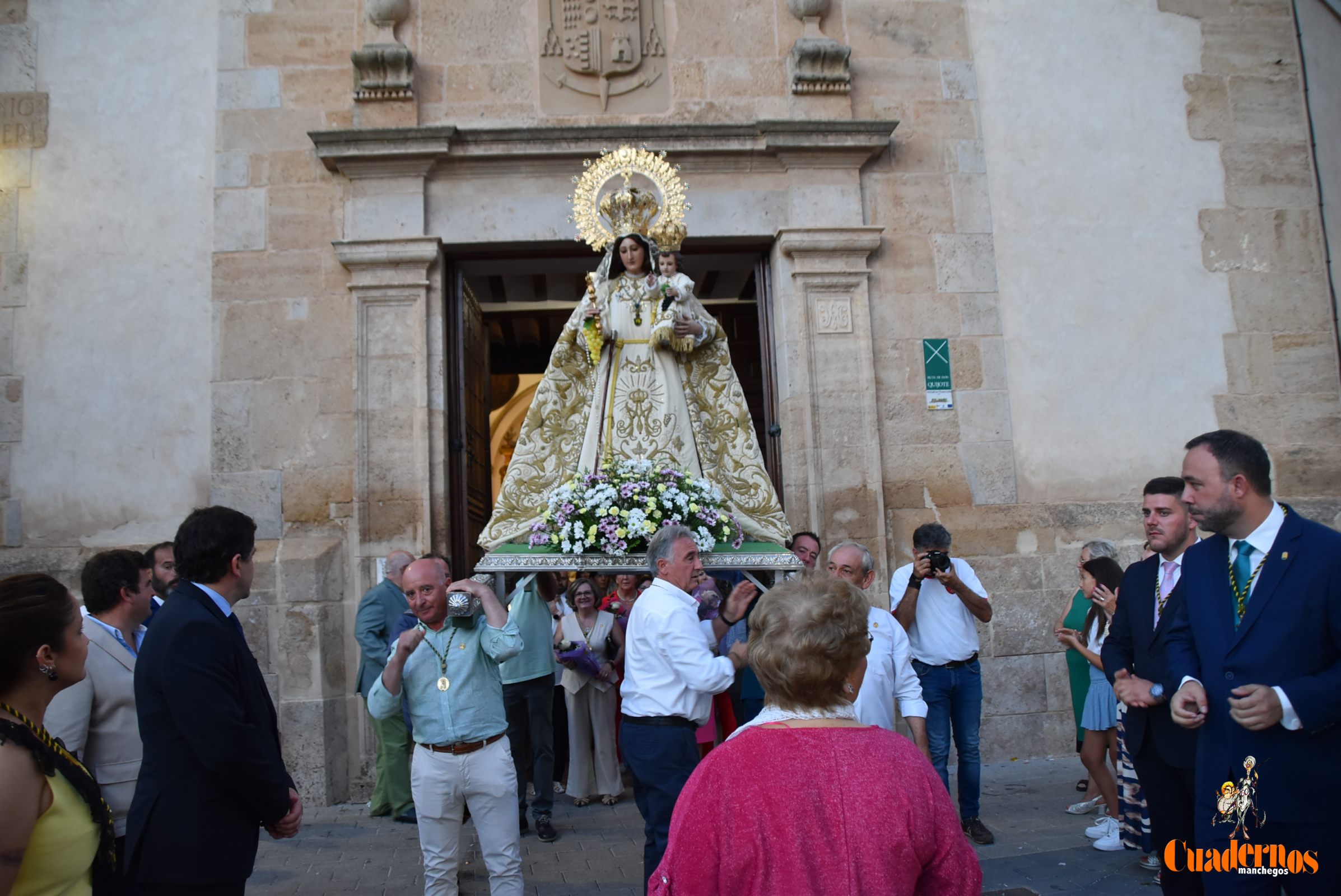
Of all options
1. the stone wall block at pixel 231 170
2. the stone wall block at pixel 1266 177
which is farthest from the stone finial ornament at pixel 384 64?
the stone wall block at pixel 1266 177

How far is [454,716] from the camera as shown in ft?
13.3

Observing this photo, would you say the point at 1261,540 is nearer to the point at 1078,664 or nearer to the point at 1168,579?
the point at 1168,579

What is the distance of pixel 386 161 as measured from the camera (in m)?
7.73

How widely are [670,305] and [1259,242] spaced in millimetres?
5143

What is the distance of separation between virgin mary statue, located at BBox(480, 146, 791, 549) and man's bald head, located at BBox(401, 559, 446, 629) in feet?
5.47

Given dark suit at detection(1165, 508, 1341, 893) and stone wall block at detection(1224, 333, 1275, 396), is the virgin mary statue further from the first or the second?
stone wall block at detection(1224, 333, 1275, 396)

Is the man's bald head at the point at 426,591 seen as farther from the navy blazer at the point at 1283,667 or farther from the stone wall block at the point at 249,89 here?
the stone wall block at the point at 249,89

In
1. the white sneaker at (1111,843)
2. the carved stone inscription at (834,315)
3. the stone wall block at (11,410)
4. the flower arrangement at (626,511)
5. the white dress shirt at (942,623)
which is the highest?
the carved stone inscription at (834,315)

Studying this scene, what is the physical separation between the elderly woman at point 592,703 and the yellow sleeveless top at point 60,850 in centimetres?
428

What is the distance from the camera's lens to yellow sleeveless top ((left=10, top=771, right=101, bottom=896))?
2287 millimetres

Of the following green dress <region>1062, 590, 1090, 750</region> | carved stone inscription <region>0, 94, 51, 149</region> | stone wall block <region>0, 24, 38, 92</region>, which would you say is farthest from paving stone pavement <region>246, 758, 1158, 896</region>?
stone wall block <region>0, 24, 38, 92</region>

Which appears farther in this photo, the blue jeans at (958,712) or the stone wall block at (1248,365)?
the stone wall block at (1248,365)

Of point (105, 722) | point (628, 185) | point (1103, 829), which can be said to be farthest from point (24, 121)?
point (1103, 829)

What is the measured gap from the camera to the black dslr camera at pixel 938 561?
5281mm
